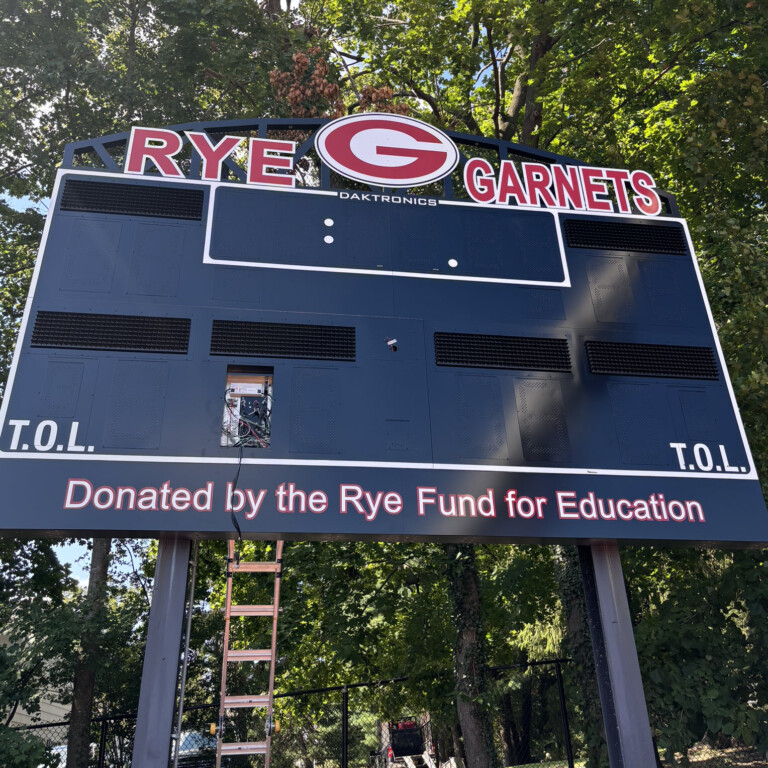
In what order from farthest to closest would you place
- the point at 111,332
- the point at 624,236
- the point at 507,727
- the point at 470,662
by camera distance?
the point at 507,727 → the point at 470,662 → the point at 624,236 → the point at 111,332

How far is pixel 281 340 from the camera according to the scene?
6188 millimetres

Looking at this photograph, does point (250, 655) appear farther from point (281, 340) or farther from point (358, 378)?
point (281, 340)

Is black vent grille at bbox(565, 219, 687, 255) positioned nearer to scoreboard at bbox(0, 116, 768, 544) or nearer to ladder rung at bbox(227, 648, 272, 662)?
scoreboard at bbox(0, 116, 768, 544)

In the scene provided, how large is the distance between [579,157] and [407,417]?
7.21m

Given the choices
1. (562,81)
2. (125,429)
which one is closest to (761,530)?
(125,429)

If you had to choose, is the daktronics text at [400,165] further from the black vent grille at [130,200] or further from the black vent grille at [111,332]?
the black vent grille at [111,332]

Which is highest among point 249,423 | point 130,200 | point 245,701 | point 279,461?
point 130,200

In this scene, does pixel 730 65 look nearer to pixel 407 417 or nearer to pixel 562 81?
pixel 562 81

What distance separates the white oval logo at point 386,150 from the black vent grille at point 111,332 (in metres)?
2.82

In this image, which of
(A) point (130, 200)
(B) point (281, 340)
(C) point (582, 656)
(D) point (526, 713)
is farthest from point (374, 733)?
(A) point (130, 200)

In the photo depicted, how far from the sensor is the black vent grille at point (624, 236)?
292 inches

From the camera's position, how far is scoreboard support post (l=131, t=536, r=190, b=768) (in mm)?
5004

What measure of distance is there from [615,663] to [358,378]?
3274 millimetres

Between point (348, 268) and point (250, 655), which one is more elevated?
point (348, 268)
